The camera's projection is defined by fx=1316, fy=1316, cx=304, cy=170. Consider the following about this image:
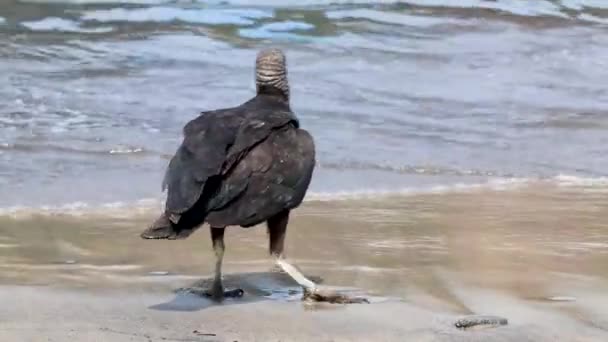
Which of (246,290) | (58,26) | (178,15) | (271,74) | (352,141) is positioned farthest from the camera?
(178,15)

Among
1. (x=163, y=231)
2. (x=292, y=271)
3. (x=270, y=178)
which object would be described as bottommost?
(x=292, y=271)

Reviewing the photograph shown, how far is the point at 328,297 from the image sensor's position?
449 centimetres

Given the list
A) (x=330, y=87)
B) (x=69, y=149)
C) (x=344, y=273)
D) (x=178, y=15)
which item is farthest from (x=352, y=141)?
(x=178, y=15)

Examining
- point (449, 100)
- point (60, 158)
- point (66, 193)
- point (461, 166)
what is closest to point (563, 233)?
point (461, 166)

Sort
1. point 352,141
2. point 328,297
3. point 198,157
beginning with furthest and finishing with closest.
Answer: point 352,141
point 328,297
point 198,157

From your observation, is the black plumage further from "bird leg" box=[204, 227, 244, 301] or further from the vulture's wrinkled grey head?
the vulture's wrinkled grey head

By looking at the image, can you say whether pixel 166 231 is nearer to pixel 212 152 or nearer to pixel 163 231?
pixel 163 231

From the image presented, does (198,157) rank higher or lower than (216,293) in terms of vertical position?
higher

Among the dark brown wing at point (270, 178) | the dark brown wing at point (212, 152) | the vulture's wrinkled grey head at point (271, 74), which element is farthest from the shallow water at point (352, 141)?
the vulture's wrinkled grey head at point (271, 74)

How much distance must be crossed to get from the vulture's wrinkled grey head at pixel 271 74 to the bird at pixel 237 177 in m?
0.22

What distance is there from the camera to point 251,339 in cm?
391

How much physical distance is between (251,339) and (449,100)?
5865mm

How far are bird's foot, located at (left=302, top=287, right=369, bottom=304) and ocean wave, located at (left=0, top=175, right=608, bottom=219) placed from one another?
1.69 m

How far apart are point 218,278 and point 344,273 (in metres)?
0.58
